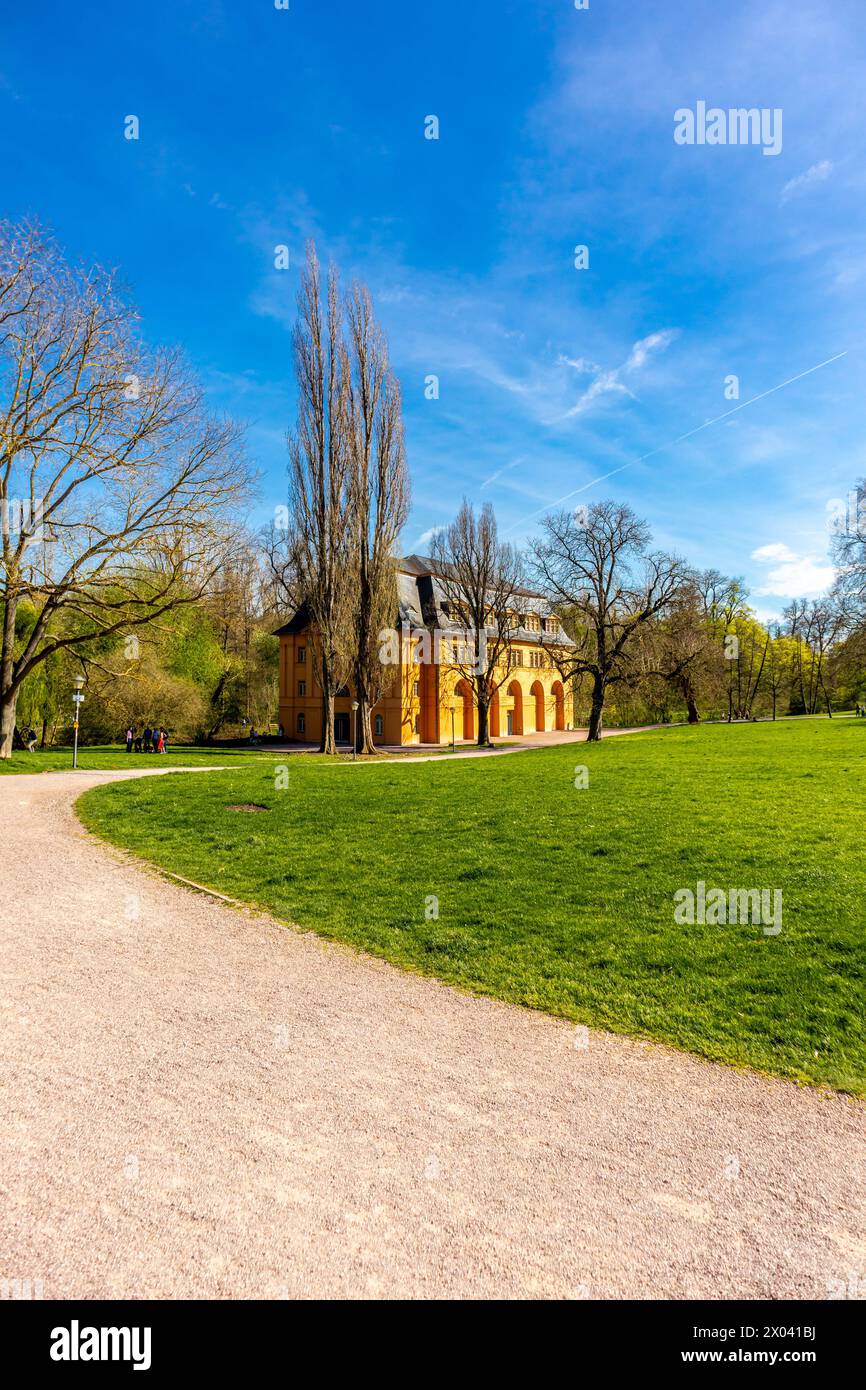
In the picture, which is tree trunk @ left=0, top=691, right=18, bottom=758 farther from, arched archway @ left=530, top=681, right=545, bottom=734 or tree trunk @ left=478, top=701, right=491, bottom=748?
arched archway @ left=530, top=681, right=545, bottom=734

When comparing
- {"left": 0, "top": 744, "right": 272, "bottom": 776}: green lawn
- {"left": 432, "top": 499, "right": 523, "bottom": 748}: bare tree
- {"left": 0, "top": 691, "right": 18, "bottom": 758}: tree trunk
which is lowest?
{"left": 0, "top": 744, "right": 272, "bottom": 776}: green lawn

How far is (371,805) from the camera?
47.2 feet

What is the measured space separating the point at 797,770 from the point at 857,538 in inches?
944

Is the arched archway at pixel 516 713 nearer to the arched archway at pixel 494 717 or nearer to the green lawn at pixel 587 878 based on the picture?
the arched archway at pixel 494 717

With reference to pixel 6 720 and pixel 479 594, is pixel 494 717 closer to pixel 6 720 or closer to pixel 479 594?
pixel 479 594

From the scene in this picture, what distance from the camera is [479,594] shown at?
129 feet

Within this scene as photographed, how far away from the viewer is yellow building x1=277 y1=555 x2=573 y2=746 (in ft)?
144

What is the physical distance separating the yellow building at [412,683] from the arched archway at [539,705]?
4.30 meters

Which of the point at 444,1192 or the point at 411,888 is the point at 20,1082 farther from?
the point at 411,888

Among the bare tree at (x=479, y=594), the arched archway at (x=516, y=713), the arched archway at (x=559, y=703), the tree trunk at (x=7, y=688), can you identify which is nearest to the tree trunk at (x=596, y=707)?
the bare tree at (x=479, y=594)

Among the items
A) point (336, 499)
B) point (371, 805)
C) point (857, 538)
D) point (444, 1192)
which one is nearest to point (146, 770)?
point (371, 805)

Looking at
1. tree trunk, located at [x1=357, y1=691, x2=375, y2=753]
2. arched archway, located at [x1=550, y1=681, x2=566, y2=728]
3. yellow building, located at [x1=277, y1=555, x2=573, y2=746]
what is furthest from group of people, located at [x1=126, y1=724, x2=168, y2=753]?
arched archway, located at [x1=550, y1=681, x2=566, y2=728]

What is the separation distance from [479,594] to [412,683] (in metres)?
8.46

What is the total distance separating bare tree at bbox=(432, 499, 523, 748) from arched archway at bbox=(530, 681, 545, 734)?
11782 mm
